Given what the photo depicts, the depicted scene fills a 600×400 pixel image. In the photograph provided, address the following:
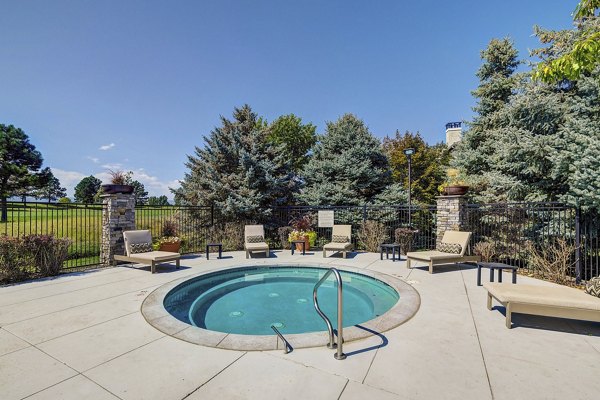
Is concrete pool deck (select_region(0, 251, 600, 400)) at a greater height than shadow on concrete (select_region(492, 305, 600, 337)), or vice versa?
concrete pool deck (select_region(0, 251, 600, 400))

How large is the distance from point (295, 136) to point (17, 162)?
94.6 ft

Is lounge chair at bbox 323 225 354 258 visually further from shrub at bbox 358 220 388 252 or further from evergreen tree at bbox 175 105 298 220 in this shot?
evergreen tree at bbox 175 105 298 220

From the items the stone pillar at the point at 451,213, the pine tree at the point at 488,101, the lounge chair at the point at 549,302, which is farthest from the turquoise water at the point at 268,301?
the pine tree at the point at 488,101

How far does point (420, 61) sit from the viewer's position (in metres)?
10.7

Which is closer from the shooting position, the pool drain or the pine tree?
the pool drain

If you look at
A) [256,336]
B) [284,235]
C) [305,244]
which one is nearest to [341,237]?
[305,244]

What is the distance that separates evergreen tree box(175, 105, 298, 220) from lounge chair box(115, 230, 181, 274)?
463 cm

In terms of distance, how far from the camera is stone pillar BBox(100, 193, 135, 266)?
736 centimetres

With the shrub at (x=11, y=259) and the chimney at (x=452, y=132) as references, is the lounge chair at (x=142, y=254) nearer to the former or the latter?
the shrub at (x=11, y=259)

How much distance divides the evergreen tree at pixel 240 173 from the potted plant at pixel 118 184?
13.8ft

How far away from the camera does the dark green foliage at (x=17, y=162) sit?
23.4m

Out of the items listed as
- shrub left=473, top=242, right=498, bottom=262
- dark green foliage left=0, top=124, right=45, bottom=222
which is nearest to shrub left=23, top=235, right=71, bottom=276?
shrub left=473, top=242, right=498, bottom=262

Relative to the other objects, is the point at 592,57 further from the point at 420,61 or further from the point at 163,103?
the point at 163,103

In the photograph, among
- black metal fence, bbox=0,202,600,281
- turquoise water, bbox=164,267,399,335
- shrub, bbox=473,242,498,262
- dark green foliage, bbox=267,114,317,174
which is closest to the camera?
turquoise water, bbox=164,267,399,335
